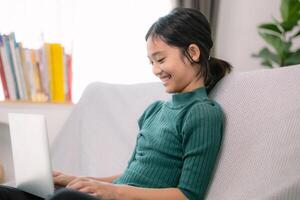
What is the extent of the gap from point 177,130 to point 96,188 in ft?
0.96

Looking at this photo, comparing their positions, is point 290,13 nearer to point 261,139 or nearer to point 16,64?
point 261,139

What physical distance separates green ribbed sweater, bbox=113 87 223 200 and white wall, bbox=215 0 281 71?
1.42 metres

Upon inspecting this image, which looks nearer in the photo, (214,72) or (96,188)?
(96,188)

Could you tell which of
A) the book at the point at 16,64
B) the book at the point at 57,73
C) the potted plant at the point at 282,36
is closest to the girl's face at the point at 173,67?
the potted plant at the point at 282,36

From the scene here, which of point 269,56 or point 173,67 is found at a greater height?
point 173,67

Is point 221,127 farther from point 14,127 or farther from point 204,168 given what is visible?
point 14,127

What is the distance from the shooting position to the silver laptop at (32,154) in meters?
0.99

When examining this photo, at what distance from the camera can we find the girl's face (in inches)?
45.8

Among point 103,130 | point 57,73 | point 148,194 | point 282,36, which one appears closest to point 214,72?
point 148,194

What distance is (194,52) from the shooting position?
117 cm

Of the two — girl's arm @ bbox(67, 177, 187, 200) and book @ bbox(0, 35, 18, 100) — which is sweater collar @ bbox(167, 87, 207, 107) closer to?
girl's arm @ bbox(67, 177, 187, 200)

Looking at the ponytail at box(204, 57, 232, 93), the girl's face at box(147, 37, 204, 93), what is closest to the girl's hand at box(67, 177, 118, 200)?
the girl's face at box(147, 37, 204, 93)

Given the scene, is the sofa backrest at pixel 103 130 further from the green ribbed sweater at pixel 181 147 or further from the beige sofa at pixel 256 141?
the green ribbed sweater at pixel 181 147

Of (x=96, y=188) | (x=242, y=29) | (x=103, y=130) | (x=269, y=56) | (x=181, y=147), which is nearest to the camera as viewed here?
(x=96, y=188)
